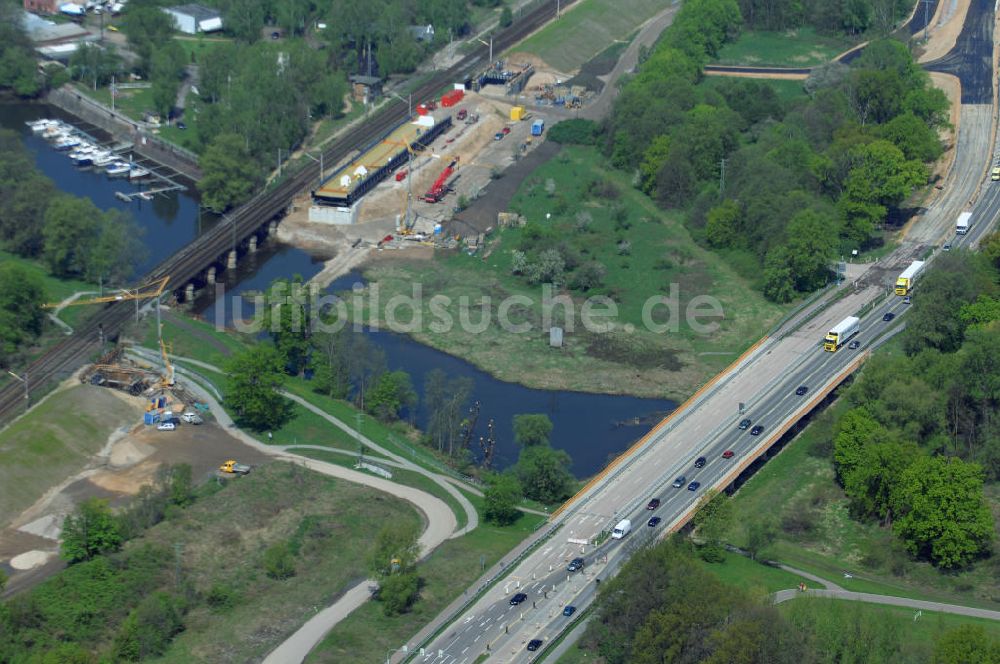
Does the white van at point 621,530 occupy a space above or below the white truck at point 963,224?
below

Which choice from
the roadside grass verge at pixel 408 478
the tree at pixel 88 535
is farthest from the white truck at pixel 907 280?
the tree at pixel 88 535

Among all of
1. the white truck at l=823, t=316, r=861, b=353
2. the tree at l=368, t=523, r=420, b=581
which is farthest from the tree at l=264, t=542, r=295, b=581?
the white truck at l=823, t=316, r=861, b=353

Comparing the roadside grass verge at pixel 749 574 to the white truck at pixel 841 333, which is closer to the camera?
the roadside grass verge at pixel 749 574

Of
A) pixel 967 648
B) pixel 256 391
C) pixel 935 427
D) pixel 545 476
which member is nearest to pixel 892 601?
pixel 967 648

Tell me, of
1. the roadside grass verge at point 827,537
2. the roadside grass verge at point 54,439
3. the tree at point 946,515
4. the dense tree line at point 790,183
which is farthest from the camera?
the dense tree line at point 790,183

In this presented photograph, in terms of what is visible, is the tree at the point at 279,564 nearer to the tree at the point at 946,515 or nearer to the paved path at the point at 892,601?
the paved path at the point at 892,601

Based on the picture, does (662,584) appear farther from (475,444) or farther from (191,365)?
(191,365)

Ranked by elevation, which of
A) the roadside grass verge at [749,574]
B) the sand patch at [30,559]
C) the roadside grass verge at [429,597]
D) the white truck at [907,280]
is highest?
the white truck at [907,280]

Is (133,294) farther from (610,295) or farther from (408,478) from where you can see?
(610,295)
